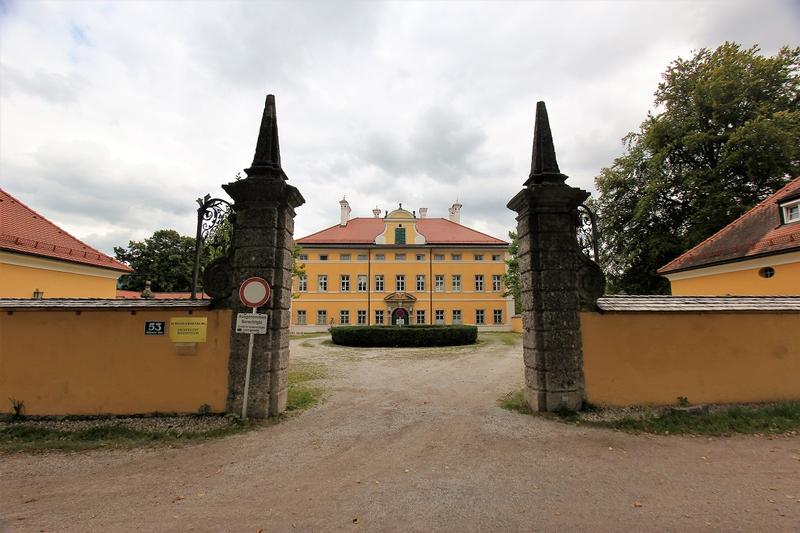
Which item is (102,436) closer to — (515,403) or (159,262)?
(515,403)

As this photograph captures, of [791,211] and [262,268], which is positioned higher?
[791,211]

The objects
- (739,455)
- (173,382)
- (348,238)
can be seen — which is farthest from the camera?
(348,238)

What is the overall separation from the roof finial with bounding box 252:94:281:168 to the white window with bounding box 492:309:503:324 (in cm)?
3533

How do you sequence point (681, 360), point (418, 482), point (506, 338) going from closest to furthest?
1. point (418, 482)
2. point (681, 360)
3. point (506, 338)

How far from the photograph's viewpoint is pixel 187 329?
6.20m

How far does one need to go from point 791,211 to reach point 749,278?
2430mm

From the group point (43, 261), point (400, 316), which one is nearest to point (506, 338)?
point (400, 316)

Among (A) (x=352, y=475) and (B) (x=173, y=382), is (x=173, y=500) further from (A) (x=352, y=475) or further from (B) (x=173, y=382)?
(B) (x=173, y=382)

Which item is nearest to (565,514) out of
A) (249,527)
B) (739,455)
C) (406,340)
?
(249,527)

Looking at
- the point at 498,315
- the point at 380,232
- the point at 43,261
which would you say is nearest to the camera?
the point at 43,261

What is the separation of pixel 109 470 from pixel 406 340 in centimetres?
1648

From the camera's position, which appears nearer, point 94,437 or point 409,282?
point 94,437

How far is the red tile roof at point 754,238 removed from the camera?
11.6m

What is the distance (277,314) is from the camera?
637 centimetres
